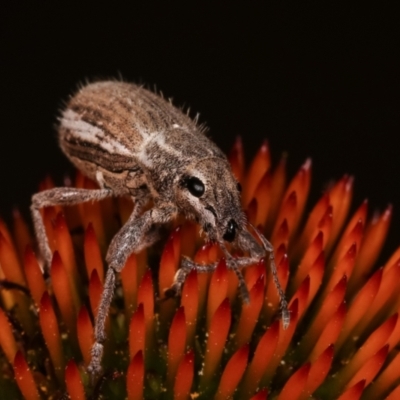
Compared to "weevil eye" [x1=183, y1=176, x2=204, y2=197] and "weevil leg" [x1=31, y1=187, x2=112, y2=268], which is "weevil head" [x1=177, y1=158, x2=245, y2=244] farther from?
"weevil leg" [x1=31, y1=187, x2=112, y2=268]

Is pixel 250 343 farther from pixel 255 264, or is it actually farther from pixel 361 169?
pixel 361 169

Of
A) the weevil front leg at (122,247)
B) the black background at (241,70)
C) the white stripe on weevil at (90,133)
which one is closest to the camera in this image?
the weevil front leg at (122,247)

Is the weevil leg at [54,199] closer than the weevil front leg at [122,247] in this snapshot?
No

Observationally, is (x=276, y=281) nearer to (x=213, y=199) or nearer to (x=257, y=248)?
(x=257, y=248)

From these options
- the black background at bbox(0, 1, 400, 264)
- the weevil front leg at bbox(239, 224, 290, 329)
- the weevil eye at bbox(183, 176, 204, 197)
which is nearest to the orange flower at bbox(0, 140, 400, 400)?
the weevil front leg at bbox(239, 224, 290, 329)

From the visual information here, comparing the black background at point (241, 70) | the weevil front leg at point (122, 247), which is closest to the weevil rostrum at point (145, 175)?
the weevil front leg at point (122, 247)

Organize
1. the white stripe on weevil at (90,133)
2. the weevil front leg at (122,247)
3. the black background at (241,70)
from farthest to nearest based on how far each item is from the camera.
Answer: the black background at (241,70)
the white stripe on weevil at (90,133)
the weevil front leg at (122,247)

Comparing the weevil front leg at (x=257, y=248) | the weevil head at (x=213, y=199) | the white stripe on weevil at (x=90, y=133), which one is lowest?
the weevil front leg at (x=257, y=248)

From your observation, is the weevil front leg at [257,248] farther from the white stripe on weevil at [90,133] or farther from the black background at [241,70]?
the black background at [241,70]
